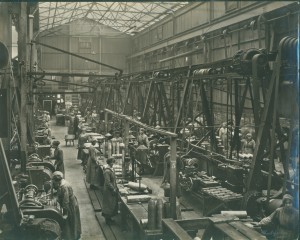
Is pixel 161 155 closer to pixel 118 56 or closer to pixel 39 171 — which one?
pixel 39 171

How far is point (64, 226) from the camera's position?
284 inches

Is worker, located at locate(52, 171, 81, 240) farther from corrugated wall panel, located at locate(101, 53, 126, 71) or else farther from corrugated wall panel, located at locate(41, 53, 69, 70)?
corrugated wall panel, located at locate(101, 53, 126, 71)

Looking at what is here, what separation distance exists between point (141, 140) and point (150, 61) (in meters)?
21.9

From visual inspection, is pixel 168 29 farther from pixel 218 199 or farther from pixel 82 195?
pixel 218 199

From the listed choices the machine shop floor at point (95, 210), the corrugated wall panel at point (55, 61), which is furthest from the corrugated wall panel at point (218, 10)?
the corrugated wall panel at point (55, 61)

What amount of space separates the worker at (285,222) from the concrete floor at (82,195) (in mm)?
4160

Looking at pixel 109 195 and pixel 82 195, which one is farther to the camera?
pixel 82 195

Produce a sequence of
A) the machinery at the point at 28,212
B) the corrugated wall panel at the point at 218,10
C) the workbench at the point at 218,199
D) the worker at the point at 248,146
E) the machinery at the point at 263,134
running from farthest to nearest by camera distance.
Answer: the corrugated wall panel at the point at 218,10 < the worker at the point at 248,146 < the workbench at the point at 218,199 < the machinery at the point at 263,134 < the machinery at the point at 28,212

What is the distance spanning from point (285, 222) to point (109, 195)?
483 cm

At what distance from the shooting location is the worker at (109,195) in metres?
9.12

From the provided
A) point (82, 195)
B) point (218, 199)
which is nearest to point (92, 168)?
point (82, 195)

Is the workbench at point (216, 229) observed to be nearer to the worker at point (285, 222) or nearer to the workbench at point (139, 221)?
the worker at point (285, 222)

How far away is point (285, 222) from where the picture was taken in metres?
5.29

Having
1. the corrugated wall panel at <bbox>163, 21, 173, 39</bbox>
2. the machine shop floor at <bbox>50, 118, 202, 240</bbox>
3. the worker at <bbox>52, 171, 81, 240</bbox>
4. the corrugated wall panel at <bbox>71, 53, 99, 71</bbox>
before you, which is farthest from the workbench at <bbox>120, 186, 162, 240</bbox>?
the corrugated wall panel at <bbox>71, 53, 99, 71</bbox>
